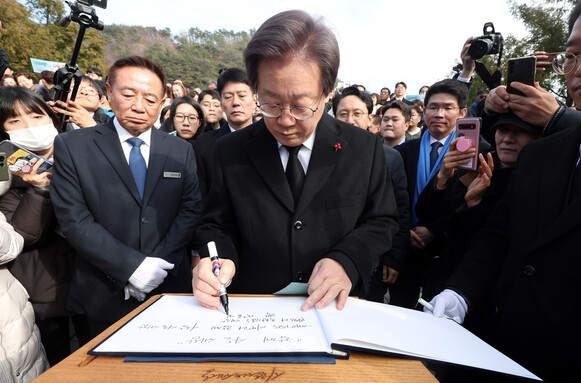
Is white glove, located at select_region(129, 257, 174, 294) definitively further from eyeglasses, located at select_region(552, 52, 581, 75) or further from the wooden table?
eyeglasses, located at select_region(552, 52, 581, 75)

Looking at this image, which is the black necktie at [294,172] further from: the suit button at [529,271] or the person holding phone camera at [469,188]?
the person holding phone camera at [469,188]

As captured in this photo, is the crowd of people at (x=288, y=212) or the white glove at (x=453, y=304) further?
the white glove at (x=453, y=304)

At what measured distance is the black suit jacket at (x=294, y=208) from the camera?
57.3 inches

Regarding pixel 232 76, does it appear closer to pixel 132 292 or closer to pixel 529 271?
pixel 132 292

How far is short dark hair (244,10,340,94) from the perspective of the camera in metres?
1.26

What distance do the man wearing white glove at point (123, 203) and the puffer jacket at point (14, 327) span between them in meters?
0.26

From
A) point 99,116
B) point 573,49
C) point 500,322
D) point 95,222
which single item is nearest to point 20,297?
point 95,222

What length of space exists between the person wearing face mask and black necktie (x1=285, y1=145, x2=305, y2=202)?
1740mm

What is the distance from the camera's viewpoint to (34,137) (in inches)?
93.6

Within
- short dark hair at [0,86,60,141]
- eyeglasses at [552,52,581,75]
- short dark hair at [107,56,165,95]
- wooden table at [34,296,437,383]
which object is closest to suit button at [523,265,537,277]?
wooden table at [34,296,437,383]

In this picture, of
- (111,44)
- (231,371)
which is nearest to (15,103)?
(231,371)

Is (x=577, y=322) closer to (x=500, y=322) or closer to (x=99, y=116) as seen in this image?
(x=500, y=322)

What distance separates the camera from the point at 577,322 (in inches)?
44.1

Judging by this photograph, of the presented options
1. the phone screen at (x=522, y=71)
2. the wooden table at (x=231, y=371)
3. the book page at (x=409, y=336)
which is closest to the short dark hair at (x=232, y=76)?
the phone screen at (x=522, y=71)
